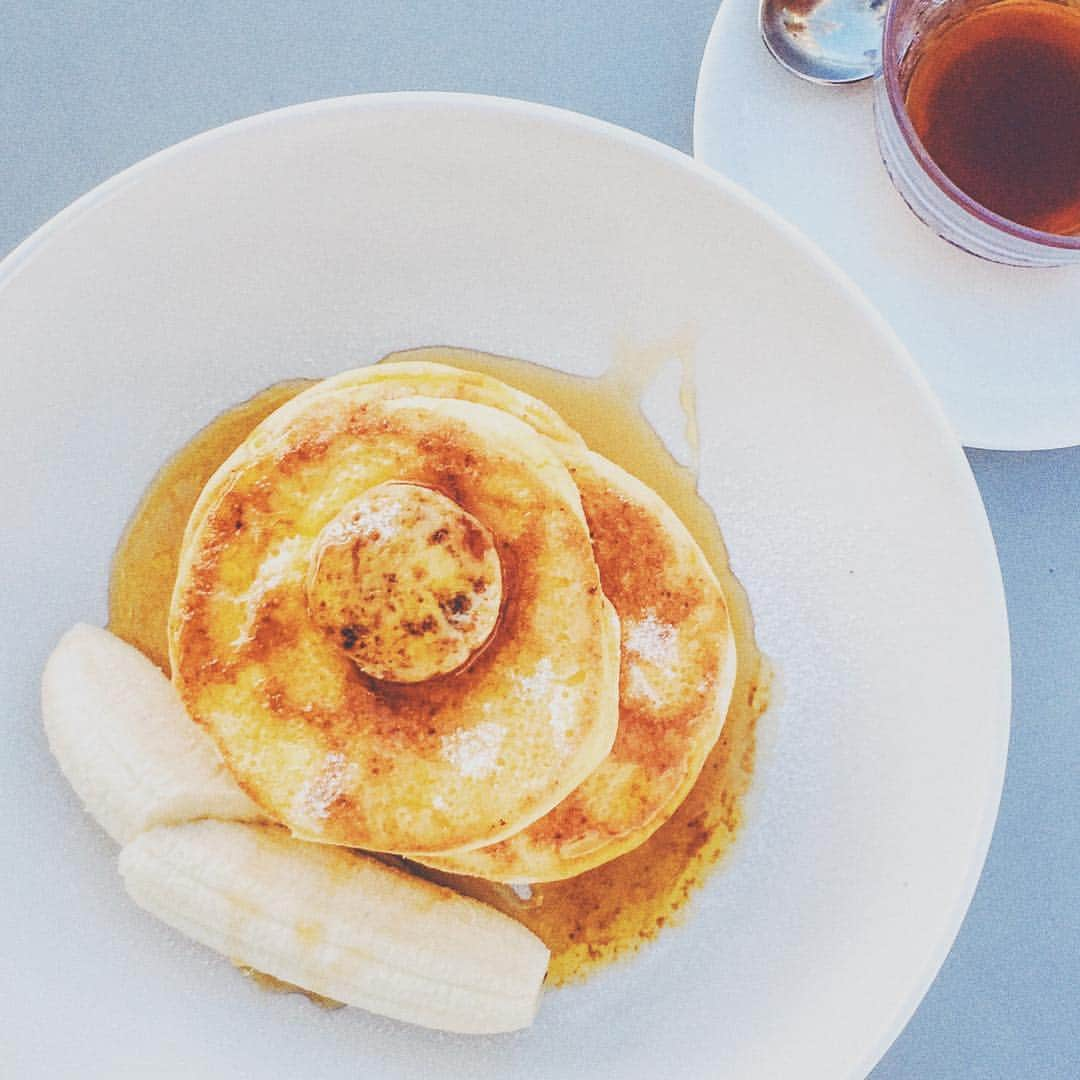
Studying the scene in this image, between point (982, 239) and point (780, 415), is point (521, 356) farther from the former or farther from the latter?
point (982, 239)

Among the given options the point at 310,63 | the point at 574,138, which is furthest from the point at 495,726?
the point at 310,63

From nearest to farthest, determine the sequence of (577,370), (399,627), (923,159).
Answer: (399,627) → (923,159) → (577,370)

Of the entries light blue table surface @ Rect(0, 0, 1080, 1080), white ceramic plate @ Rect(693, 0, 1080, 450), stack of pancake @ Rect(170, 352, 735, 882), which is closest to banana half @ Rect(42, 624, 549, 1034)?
stack of pancake @ Rect(170, 352, 735, 882)

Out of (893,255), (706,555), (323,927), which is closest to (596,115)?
(893,255)

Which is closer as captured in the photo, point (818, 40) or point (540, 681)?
point (540, 681)

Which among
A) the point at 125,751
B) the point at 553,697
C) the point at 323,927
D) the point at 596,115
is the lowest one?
the point at 323,927

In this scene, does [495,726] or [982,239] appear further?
[982,239]

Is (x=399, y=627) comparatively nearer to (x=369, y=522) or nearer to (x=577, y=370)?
(x=369, y=522)
